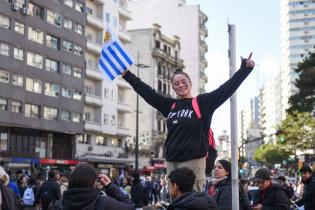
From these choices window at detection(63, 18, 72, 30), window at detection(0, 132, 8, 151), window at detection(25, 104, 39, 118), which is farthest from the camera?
window at detection(63, 18, 72, 30)

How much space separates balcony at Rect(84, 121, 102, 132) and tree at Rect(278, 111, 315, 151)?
63.8 feet

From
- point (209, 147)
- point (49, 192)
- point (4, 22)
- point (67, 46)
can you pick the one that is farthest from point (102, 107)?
point (209, 147)

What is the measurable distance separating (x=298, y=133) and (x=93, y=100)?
22034 mm

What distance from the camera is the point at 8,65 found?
4784 cm

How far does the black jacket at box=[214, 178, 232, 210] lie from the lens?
260 inches

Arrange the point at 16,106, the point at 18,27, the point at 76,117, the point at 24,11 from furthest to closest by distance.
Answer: the point at 76,117
the point at 24,11
the point at 18,27
the point at 16,106

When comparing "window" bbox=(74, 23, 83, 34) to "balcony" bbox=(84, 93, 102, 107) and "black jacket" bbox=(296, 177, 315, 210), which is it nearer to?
"balcony" bbox=(84, 93, 102, 107)

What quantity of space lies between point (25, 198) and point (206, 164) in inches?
505

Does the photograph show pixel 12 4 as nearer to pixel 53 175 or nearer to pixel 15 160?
pixel 15 160

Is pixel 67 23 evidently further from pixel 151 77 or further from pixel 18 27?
pixel 151 77

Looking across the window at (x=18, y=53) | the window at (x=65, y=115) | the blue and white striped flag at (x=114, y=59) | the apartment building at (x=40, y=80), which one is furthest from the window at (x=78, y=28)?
the blue and white striped flag at (x=114, y=59)

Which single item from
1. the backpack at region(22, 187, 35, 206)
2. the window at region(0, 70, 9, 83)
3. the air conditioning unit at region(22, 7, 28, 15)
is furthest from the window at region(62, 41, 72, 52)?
the backpack at region(22, 187, 35, 206)

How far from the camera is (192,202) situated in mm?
5055

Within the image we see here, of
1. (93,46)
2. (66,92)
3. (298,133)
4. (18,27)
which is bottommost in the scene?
(298,133)
